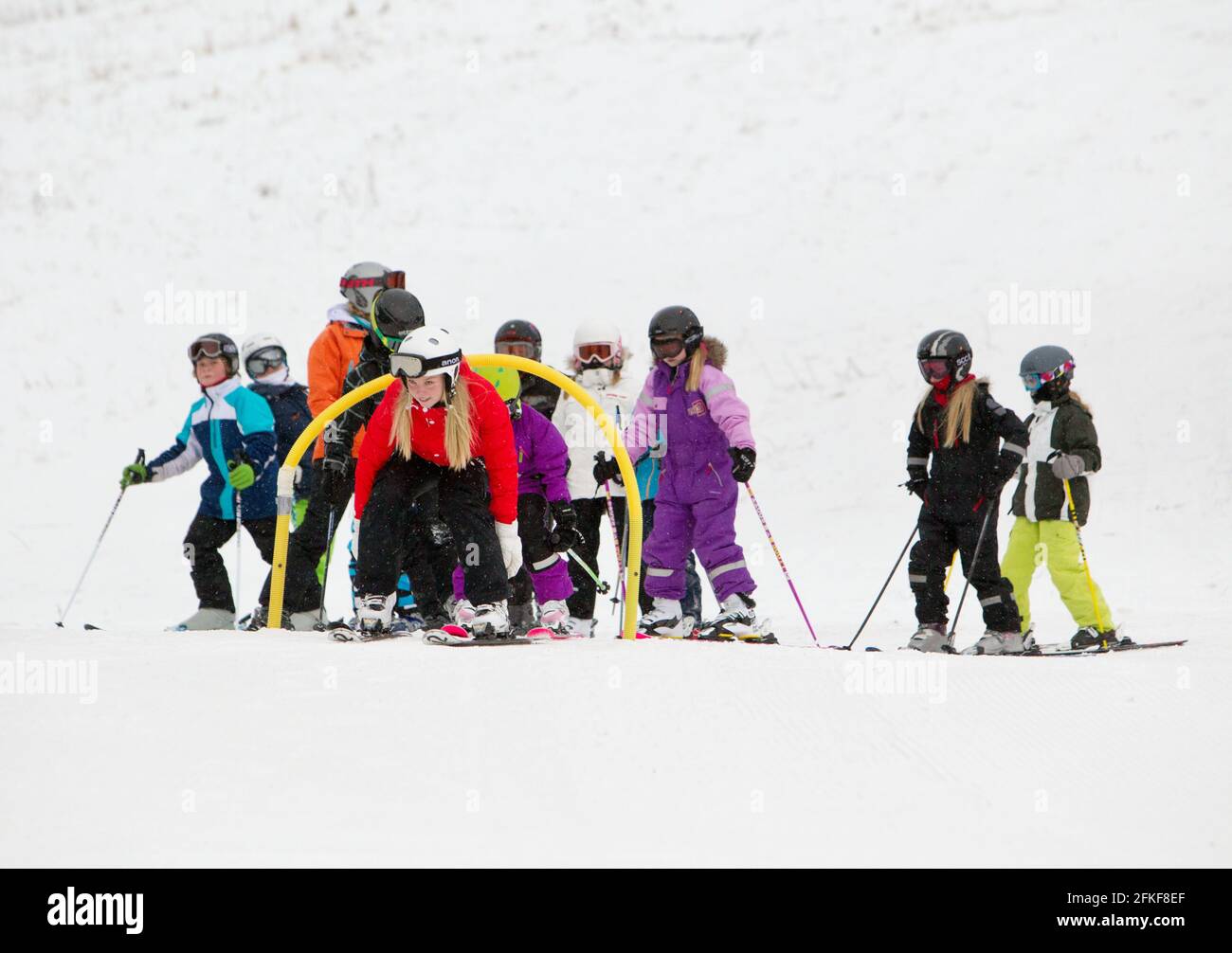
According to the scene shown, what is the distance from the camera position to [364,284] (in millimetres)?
8070

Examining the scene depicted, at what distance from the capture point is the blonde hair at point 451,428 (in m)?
6.66

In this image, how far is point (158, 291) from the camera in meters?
19.4

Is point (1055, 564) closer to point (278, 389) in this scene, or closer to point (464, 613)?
point (464, 613)

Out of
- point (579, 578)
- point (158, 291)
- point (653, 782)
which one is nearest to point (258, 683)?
point (653, 782)

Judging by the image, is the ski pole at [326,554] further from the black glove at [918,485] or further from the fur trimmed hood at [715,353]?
the black glove at [918,485]

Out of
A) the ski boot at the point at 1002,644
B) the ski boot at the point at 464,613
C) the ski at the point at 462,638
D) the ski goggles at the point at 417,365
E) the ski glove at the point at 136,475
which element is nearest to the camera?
the ski at the point at 462,638

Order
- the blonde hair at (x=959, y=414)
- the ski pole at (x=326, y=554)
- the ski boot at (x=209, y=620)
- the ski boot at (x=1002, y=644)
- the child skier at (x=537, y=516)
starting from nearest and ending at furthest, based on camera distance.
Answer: the child skier at (x=537, y=516) < the ski pole at (x=326, y=554) < the ski boot at (x=1002, y=644) < the blonde hair at (x=959, y=414) < the ski boot at (x=209, y=620)

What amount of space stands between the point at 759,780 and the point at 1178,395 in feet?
35.8

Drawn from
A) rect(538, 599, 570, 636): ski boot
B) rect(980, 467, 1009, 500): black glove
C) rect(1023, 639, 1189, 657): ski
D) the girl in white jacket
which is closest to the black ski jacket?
rect(980, 467, 1009, 500): black glove

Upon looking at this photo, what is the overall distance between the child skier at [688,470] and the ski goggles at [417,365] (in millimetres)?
1726

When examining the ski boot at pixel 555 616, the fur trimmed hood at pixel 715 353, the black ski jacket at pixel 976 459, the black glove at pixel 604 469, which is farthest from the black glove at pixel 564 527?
the black ski jacket at pixel 976 459

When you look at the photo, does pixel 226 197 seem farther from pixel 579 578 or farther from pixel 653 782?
A: pixel 653 782

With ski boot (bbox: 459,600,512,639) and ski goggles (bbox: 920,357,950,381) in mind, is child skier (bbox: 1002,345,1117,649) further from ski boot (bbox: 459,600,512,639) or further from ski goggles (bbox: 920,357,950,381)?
ski boot (bbox: 459,600,512,639)

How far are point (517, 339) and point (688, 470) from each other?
157 centimetres
